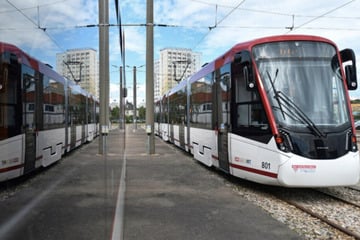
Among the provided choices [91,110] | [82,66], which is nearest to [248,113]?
[91,110]

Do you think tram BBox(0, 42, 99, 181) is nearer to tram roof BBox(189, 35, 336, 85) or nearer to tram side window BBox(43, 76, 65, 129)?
tram side window BBox(43, 76, 65, 129)

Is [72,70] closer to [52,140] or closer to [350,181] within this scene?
[52,140]

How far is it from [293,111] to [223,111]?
208 cm

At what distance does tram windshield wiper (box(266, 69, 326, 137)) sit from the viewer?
5.87 meters

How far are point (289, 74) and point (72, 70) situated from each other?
5225mm

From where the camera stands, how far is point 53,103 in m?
1.57

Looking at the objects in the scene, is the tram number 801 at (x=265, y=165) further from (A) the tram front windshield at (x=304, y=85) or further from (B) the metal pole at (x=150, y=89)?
(B) the metal pole at (x=150, y=89)

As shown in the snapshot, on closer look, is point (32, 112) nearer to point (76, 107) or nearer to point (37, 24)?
point (37, 24)

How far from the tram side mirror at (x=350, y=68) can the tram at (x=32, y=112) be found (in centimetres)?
570

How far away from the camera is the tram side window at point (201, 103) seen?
923 cm

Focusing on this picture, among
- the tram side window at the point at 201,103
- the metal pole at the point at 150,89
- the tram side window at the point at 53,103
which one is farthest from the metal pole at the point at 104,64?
the metal pole at the point at 150,89

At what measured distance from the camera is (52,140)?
157cm

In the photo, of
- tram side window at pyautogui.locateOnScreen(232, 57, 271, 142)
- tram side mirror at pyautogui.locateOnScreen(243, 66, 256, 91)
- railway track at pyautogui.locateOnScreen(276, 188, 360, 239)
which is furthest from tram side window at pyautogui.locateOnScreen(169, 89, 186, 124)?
railway track at pyautogui.locateOnScreen(276, 188, 360, 239)

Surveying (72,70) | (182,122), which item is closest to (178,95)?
(182,122)
